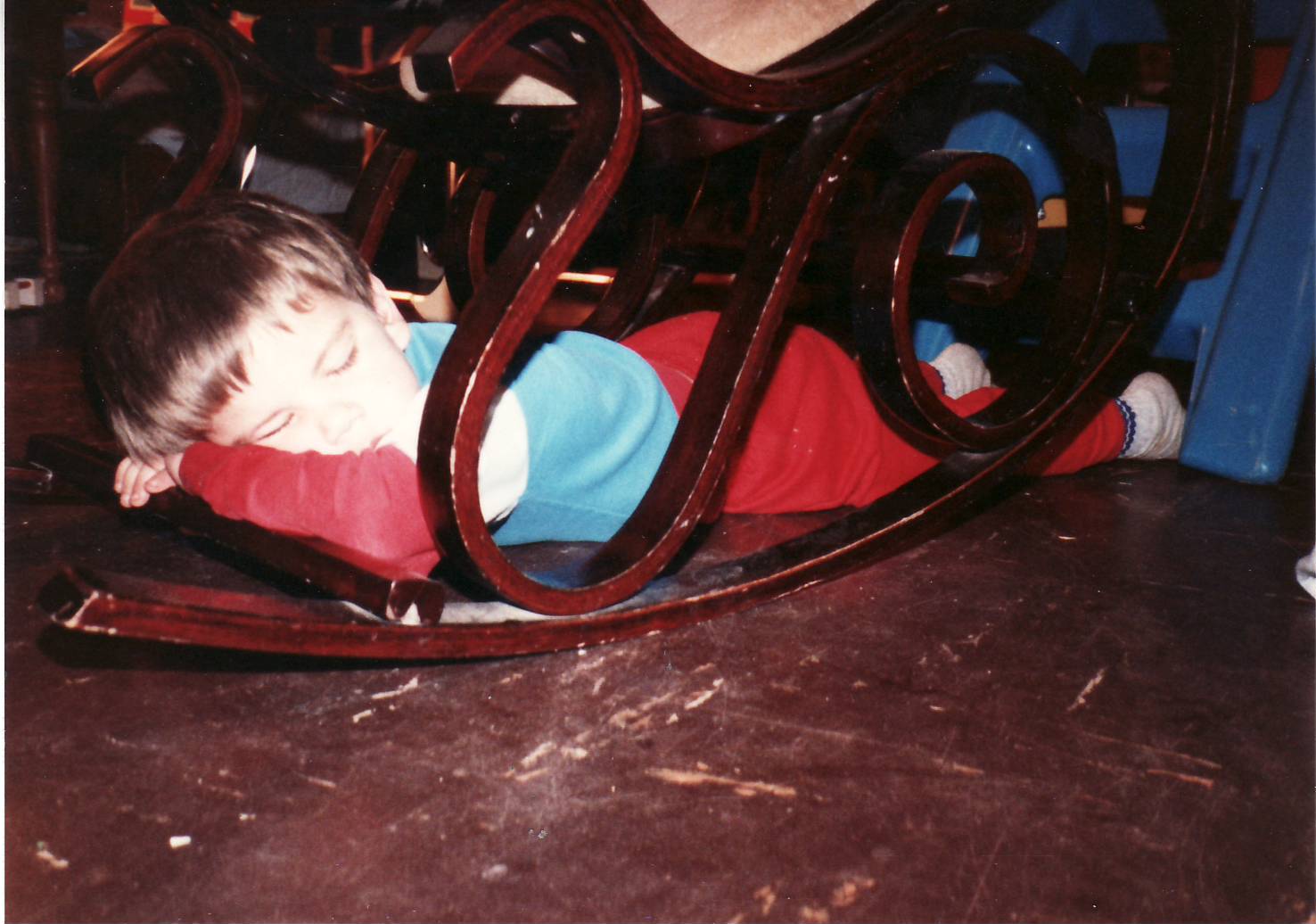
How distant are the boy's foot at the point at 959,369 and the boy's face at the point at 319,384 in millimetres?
984

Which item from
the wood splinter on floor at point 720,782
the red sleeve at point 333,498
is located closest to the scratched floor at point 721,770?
the wood splinter on floor at point 720,782

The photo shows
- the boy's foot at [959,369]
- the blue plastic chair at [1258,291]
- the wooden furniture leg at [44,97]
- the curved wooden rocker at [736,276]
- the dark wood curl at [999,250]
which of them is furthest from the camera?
the wooden furniture leg at [44,97]

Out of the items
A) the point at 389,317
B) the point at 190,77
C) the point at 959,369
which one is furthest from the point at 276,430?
the point at 959,369

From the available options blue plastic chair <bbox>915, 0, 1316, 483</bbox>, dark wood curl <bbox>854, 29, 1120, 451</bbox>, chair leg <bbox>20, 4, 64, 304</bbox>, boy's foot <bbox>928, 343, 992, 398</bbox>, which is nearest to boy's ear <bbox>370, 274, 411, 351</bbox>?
dark wood curl <bbox>854, 29, 1120, 451</bbox>

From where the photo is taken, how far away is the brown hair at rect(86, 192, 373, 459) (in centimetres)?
82

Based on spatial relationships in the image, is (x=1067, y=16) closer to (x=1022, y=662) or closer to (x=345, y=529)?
(x=1022, y=662)

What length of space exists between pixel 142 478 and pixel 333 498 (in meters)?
0.29

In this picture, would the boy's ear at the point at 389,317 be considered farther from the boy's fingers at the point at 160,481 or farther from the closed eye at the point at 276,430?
the boy's fingers at the point at 160,481

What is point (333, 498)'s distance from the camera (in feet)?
2.75

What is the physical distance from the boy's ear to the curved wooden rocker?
127 mm

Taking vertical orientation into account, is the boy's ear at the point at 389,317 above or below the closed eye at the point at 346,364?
above

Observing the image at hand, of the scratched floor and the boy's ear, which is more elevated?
the boy's ear

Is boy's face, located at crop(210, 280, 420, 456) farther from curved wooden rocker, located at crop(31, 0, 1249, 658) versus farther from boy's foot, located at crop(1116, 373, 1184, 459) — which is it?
boy's foot, located at crop(1116, 373, 1184, 459)

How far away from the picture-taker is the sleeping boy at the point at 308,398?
83 centimetres
